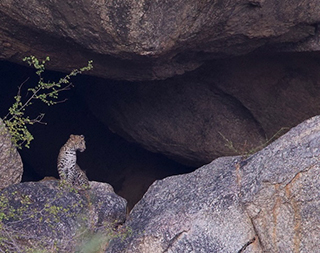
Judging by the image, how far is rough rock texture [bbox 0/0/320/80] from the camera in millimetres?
5875

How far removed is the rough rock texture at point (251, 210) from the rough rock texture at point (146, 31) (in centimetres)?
135

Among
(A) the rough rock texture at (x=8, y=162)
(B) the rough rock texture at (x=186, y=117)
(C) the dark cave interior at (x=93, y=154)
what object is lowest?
(A) the rough rock texture at (x=8, y=162)

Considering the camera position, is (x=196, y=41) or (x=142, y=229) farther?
(x=196, y=41)

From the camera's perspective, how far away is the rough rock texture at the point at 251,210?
5395 millimetres

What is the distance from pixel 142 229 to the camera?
5.93 meters

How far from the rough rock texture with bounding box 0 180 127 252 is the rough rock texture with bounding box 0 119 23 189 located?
157mm

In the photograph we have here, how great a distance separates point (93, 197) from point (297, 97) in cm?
317

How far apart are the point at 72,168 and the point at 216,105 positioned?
8.30 ft

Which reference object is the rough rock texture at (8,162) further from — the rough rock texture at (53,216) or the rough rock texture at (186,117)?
the rough rock texture at (186,117)

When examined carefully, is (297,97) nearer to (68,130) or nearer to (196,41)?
(196,41)

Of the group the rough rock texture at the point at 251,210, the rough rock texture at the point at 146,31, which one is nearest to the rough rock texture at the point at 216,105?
the rough rock texture at the point at 146,31

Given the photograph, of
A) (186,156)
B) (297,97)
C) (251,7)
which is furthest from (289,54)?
(186,156)

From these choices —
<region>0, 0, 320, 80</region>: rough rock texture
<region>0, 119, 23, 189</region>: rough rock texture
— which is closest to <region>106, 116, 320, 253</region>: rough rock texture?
<region>0, 119, 23, 189</region>: rough rock texture

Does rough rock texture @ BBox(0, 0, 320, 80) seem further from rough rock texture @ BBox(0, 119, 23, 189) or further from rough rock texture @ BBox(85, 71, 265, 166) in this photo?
rough rock texture @ BBox(85, 71, 265, 166)
